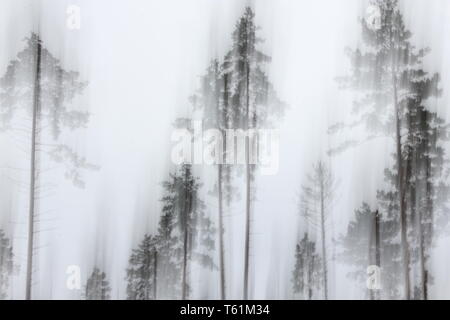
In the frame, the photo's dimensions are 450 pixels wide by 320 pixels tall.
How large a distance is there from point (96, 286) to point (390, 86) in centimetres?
152

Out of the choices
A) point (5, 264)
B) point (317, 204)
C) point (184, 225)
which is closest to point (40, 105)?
point (5, 264)

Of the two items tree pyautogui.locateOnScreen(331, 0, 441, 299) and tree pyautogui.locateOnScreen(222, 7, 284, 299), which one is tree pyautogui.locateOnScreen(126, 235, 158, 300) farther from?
tree pyautogui.locateOnScreen(331, 0, 441, 299)

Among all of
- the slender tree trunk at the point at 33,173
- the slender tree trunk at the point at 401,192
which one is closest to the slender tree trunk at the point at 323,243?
the slender tree trunk at the point at 401,192

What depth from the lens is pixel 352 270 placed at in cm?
206

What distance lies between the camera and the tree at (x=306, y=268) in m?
2.06

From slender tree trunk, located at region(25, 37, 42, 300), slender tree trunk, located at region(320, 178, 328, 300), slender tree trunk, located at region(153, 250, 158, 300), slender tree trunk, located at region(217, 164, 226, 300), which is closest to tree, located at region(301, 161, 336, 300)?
slender tree trunk, located at region(320, 178, 328, 300)

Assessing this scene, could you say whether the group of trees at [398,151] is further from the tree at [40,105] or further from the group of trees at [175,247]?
the tree at [40,105]

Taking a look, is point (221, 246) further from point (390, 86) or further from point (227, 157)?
point (390, 86)

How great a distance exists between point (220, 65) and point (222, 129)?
28 cm

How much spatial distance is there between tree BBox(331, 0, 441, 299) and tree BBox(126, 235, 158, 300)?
927 mm

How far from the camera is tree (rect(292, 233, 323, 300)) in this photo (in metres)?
2.06

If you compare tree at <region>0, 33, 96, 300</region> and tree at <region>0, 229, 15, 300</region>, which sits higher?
tree at <region>0, 33, 96, 300</region>

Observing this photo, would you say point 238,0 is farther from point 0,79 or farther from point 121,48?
point 0,79

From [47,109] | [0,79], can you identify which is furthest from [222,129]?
[0,79]
